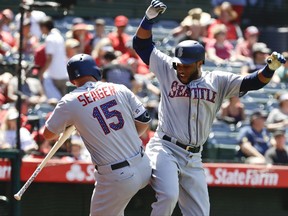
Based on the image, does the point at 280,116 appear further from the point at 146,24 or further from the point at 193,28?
the point at 146,24

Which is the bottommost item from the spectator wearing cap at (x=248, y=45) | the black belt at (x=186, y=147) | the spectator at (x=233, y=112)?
the spectator at (x=233, y=112)

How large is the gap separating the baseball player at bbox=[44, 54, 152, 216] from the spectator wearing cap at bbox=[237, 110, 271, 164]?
376 cm

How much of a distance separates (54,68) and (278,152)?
3.11 metres

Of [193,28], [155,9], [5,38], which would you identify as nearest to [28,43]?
[5,38]

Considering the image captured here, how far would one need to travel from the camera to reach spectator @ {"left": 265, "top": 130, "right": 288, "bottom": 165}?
1078cm

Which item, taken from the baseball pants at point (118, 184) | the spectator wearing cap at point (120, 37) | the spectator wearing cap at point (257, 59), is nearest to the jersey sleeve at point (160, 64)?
the baseball pants at point (118, 184)

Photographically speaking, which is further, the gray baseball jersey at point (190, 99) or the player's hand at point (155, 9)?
the gray baseball jersey at point (190, 99)

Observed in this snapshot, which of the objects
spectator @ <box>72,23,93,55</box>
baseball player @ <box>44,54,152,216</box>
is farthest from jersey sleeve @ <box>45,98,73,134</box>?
spectator @ <box>72,23,93,55</box>

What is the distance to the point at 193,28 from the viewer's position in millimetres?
13133

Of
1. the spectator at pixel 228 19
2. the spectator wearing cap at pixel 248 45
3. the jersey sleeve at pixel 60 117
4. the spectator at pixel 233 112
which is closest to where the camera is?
the jersey sleeve at pixel 60 117

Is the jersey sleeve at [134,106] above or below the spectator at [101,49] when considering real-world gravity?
above

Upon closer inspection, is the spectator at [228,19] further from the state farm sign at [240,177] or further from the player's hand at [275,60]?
the player's hand at [275,60]

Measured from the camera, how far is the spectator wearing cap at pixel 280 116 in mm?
12023

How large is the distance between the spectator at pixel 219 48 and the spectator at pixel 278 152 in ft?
9.04
